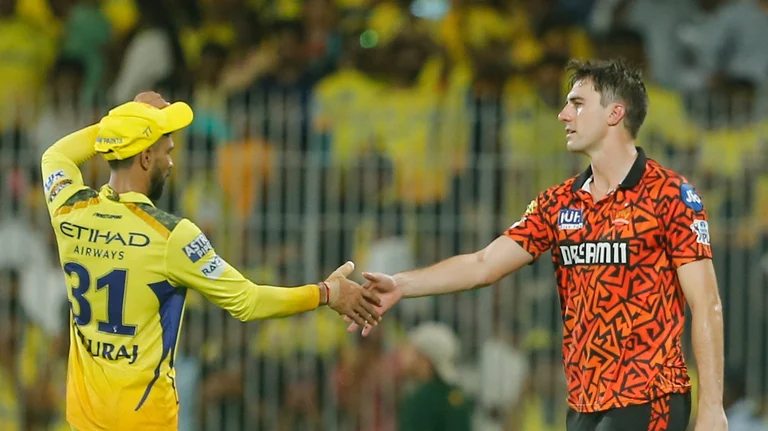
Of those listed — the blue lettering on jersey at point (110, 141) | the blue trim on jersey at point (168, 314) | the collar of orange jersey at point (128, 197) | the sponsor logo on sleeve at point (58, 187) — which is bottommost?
the blue trim on jersey at point (168, 314)

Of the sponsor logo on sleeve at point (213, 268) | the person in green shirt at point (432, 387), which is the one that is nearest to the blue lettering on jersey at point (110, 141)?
the sponsor logo on sleeve at point (213, 268)

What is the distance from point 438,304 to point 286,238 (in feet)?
3.84

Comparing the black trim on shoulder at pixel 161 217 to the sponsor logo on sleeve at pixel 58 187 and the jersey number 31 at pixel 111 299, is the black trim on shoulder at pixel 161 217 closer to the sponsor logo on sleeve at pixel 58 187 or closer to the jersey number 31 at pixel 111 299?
the jersey number 31 at pixel 111 299

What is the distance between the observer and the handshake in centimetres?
668

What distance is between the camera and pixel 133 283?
6098 mm

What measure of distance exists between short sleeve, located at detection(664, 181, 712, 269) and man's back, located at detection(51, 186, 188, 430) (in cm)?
197

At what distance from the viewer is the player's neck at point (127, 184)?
245 inches

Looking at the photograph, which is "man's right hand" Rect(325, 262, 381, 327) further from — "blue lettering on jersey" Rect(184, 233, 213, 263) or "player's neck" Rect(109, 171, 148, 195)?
"player's neck" Rect(109, 171, 148, 195)

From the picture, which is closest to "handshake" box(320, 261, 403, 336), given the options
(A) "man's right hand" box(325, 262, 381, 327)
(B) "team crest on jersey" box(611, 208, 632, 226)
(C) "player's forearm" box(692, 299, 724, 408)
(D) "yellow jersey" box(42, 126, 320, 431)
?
(A) "man's right hand" box(325, 262, 381, 327)

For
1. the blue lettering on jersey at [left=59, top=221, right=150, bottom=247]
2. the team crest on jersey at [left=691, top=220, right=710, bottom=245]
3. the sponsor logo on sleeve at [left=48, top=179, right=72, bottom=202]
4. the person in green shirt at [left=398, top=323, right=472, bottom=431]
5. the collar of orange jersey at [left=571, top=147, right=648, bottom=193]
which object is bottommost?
the person in green shirt at [left=398, top=323, right=472, bottom=431]

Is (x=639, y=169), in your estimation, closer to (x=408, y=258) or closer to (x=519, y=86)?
(x=408, y=258)

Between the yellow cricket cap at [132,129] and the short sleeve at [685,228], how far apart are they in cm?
217

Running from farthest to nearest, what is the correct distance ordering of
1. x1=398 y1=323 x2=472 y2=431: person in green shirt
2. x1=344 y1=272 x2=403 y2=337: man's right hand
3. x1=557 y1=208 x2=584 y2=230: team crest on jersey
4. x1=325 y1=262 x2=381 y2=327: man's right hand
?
1. x1=398 y1=323 x2=472 y2=431: person in green shirt
2. x1=344 y1=272 x2=403 y2=337: man's right hand
3. x1=325 y1=262 x2=381 y2=327: man's right hand
4. x1=557 y1=208 x2=584 y2=230: team crest on jersey

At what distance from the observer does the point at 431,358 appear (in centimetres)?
1005
